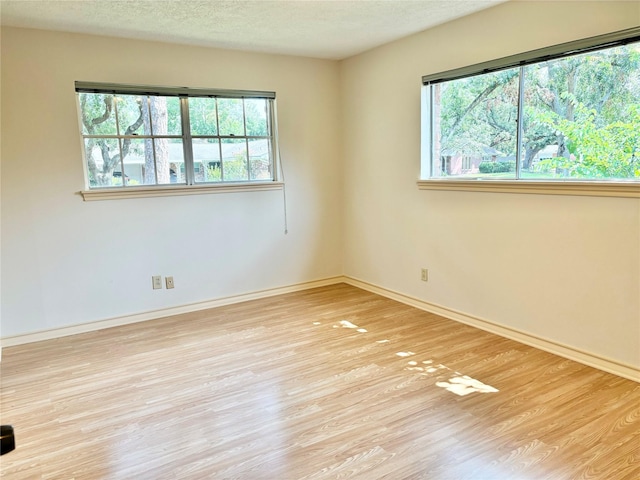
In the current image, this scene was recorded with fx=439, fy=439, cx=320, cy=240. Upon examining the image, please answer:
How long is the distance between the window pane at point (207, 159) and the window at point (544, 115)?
1886mm

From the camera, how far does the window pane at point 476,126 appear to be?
3115 mm

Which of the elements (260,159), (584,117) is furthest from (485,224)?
(260,159)

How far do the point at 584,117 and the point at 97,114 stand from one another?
3526 mm

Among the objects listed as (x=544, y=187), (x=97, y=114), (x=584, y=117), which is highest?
(x=97, y=114)

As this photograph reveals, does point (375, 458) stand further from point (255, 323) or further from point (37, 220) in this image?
point (37, 220)

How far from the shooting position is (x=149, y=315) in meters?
3.85

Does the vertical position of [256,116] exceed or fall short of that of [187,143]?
it exceeds it

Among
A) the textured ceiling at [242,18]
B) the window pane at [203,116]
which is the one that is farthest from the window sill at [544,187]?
the window pane at [203,116]

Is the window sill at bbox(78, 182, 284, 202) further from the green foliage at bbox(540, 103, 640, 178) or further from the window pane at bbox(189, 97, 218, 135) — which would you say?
the green foliage at bbox(540, 103, 640, 178)

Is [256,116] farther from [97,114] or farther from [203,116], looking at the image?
[97,114]

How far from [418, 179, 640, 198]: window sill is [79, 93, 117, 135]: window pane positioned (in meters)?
2.64

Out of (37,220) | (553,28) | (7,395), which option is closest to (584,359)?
(553,28)

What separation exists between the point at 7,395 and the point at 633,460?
324 cm

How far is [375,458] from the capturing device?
6.30 ft
